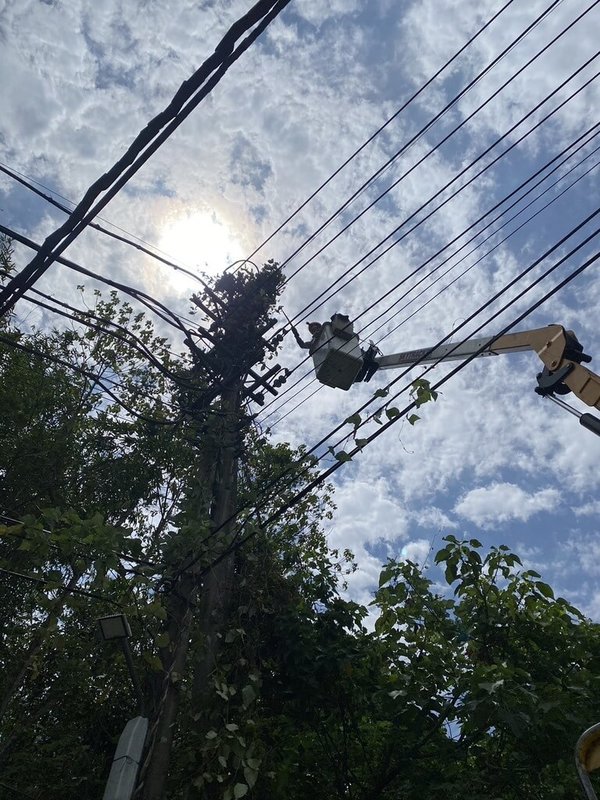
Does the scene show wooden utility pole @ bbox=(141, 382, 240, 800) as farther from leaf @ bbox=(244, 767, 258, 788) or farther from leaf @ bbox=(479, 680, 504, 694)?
leaf @ bbox=(479, 680, 504, 694)

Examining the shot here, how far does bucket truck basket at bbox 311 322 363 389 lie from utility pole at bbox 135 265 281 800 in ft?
2.37

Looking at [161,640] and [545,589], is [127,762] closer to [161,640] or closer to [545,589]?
[161,640]

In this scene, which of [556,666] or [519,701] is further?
[556,666]

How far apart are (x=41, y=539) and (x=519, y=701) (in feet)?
14.9

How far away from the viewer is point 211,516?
703 centimetres

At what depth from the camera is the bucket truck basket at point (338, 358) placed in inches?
322

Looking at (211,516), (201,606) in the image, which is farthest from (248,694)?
(211,516)

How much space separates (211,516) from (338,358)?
8.96 feet

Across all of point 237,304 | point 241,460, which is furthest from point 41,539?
point 237,304

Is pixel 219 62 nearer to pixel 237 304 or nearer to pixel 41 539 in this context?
pixel 41 539

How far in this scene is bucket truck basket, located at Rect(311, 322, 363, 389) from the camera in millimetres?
8188

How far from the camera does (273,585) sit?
823 cm

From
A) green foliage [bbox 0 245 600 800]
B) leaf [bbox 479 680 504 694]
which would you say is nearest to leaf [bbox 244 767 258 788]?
green foliage [bbox 0 245 600 800]

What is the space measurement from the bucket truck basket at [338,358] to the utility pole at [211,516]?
0.72m
